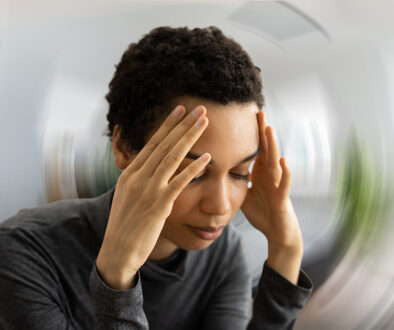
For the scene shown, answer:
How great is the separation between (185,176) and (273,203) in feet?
1.08

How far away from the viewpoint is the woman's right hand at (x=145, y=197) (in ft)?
2.30

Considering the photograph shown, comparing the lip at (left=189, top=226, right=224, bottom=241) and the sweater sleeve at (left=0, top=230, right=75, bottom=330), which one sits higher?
the lip at (left=189, top=226, right=224, bottom=241)

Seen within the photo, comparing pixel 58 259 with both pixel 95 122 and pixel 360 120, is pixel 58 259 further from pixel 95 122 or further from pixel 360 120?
pixel 360 120

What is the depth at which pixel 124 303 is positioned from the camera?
0.71 m

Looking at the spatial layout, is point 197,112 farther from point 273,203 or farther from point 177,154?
point 273,203

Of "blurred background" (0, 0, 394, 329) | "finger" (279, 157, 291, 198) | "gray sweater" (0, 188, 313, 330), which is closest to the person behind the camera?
"gray sweater" (0, 188, 313, 330)

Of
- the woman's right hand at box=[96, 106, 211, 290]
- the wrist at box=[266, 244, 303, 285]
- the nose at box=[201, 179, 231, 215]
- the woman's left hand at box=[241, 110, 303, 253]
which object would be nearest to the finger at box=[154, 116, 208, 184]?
the woman's right hand at box=[96, 106, 211, 290]

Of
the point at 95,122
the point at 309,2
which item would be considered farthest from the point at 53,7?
the point at 309,2

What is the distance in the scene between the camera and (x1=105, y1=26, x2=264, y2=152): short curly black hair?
0.76m

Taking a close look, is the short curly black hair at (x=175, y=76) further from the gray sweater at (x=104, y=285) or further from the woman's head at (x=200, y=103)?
the gray sweater at (x=104, y=285)

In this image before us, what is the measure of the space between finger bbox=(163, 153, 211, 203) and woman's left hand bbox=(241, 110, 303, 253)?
227mm

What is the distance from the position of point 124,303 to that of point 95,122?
53cm

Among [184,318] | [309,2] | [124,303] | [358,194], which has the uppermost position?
[309,2]

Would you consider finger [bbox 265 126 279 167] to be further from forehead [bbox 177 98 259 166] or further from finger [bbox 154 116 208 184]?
finger [bbox 154 116 208 184]
